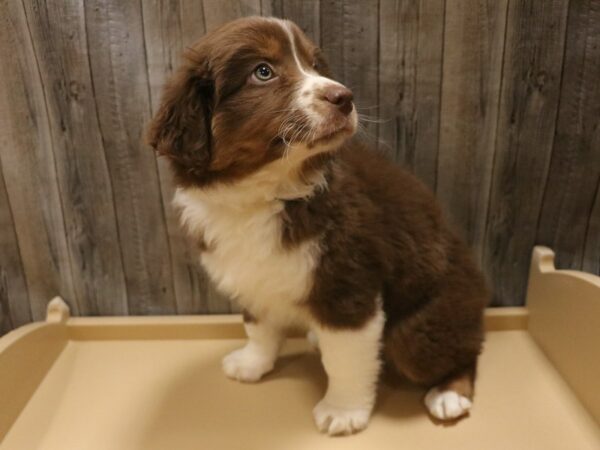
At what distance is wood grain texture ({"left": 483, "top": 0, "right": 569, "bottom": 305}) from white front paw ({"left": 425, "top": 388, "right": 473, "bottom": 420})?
65 centimetres

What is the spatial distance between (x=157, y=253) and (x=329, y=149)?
1.06 meters

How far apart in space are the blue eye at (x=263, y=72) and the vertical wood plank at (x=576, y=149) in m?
1.13

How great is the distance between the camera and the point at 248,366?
6.73ft

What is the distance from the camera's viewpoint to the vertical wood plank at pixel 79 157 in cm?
196

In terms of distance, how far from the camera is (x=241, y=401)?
1963 mm

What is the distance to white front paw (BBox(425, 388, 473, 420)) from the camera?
1795mm

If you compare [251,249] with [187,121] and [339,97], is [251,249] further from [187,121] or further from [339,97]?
[339,97]

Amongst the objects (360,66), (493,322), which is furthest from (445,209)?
(360,66)

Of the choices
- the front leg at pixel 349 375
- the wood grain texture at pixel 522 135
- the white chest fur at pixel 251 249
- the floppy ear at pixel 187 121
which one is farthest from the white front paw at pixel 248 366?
the wood grain texture at pixel 522 135

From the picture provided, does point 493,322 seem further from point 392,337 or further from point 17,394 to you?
point 17,394

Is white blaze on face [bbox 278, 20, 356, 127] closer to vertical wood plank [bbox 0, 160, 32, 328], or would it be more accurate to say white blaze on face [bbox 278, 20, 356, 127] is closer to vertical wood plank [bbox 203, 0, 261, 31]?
vertical wood plank [bbox 203, 0, 261, 31]

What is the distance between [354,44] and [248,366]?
1.18m

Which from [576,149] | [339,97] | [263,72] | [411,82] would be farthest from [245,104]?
[576,149]

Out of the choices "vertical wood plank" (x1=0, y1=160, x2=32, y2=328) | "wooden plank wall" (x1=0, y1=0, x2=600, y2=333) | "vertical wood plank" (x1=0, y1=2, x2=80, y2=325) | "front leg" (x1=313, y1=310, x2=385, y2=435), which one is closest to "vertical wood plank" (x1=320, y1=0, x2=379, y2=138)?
"wooden plank wall" (x1=0, y1=0, x2=600, y2=333)
